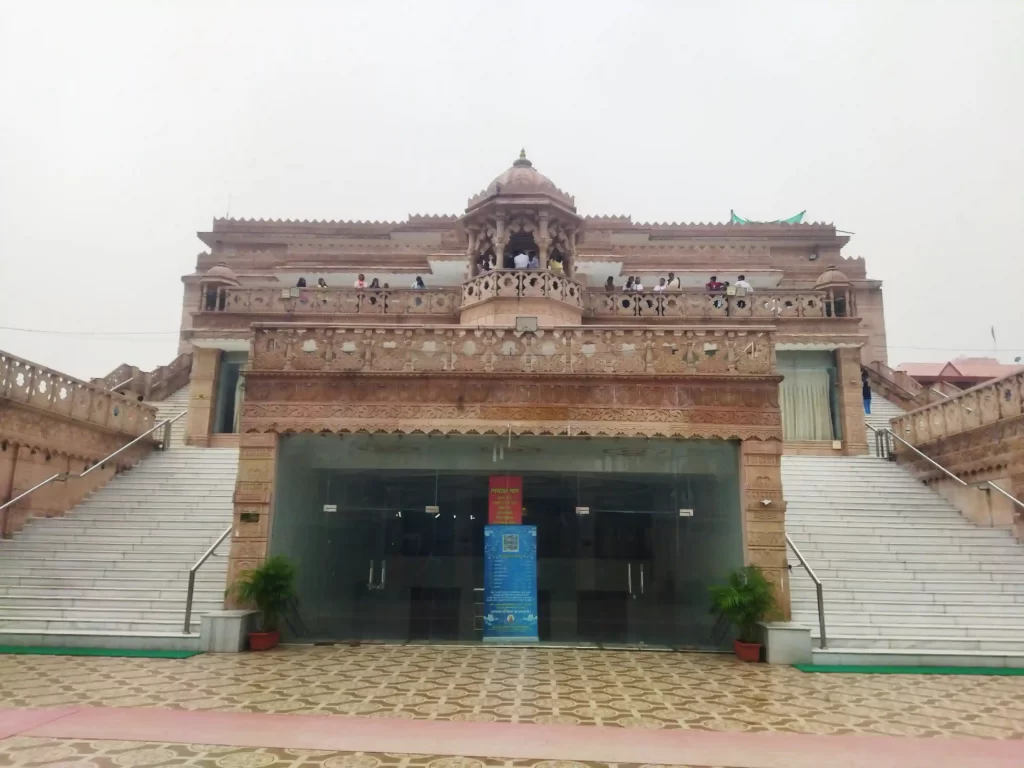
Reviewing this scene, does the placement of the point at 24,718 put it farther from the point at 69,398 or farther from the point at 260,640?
the point at 69,398

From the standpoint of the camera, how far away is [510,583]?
1055cm

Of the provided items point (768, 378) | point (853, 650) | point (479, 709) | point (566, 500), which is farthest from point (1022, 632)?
point (479, 709)

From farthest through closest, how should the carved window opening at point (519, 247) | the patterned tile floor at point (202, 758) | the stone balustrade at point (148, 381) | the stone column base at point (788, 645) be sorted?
the stone balustrade at point (148, 381) → the carved window opening at point (519, 247) → the stone column base at point (788, 645) → the patterned tile floor at point (202, 758)

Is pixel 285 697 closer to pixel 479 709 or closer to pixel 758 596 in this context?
pixel 479 709

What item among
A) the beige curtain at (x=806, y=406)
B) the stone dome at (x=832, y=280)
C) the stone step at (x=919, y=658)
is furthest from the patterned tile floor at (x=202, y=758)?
the stone dome at (x=832, y=280)

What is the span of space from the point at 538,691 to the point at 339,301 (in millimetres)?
14356

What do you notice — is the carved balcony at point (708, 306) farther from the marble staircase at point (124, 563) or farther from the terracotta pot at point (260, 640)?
the terracotta pot at point (260, 640)

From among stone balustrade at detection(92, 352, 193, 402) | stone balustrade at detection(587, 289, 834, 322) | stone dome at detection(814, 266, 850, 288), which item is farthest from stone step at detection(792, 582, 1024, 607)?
stone balustrade at detection(92, 352, 193, 402)

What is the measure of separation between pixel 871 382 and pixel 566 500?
16378mm

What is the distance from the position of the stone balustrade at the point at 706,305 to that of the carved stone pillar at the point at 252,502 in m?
10.7

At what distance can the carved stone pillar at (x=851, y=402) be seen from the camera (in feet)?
56.3

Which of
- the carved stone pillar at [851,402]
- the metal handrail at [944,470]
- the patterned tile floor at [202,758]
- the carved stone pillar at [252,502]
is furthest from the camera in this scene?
the carved stone pillar at [851,402]

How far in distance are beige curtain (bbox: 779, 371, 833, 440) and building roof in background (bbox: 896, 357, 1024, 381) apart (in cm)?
1765

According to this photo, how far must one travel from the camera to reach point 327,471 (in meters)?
10.9
